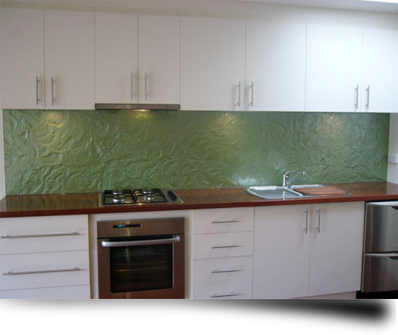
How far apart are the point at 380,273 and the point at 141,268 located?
1.77 metres

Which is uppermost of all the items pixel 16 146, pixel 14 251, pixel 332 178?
pixel 16 146

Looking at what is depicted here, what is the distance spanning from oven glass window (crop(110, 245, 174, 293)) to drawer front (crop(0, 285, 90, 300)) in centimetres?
19

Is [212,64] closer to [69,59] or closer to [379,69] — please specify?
[69,59]

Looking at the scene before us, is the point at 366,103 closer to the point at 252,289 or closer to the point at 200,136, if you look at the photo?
the point at 200,136

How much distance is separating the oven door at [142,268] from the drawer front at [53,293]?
0.11m

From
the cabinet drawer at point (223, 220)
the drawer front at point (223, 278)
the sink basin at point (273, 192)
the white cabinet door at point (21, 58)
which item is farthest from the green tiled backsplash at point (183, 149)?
the drawer front at point (223, 278)

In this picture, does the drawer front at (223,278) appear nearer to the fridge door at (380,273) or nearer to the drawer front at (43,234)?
the drawer front at (43,234)

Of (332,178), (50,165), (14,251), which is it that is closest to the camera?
(14,251)

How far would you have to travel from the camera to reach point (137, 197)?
9.29 feet

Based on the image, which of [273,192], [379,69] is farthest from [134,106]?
[379,69]

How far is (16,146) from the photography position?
2.95 m
